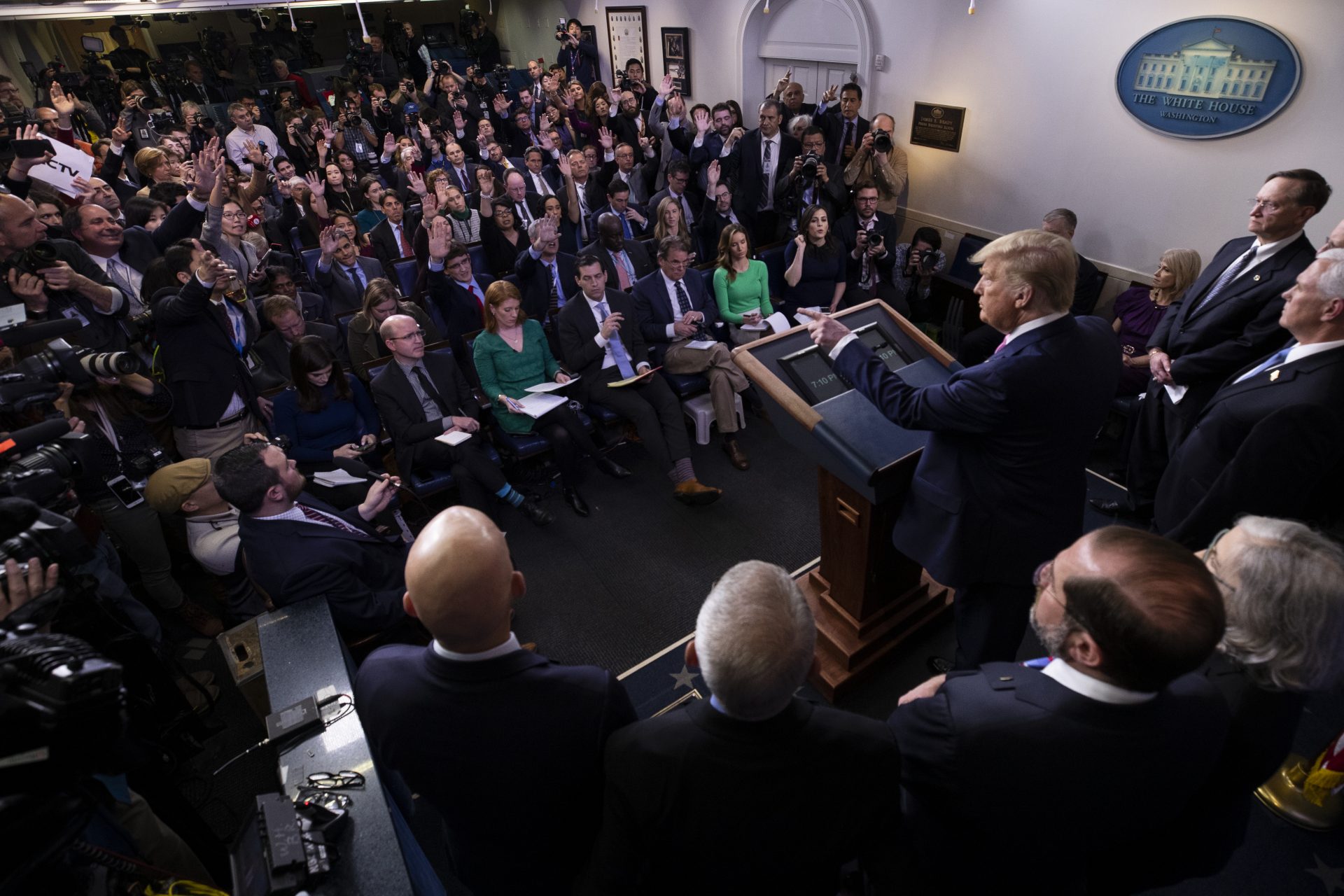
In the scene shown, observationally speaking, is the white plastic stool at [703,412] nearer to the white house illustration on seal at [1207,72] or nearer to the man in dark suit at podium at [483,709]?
the man in dark suit at podium at [483,709]

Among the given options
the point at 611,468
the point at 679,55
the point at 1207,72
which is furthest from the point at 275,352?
the point at 679,55

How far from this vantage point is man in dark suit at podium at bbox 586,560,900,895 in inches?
46.3

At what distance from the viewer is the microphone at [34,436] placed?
182cm

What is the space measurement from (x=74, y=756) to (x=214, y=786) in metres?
2.10

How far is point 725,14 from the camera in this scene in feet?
29.9

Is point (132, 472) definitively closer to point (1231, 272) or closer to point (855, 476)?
point (855, 476)

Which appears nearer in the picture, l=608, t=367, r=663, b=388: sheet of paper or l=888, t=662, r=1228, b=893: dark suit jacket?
l=888, t=662, r=1228, b=893: dark suit jacket

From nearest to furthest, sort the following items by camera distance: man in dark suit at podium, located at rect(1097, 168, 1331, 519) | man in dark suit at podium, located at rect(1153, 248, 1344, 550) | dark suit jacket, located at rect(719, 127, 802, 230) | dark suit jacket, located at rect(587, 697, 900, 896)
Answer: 1. dark suit jacket, located at rect(587, 697, 900, 896)
2. man in dark suit at podium, located at rect(1153, 248, 1344, 550)
3. man in dark suit at podium, located at rect(1097, 168, 1331, 519)
4. dark suit jacket, located at rect(719, 127, 802, 230)

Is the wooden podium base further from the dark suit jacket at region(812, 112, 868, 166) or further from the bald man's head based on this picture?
the dark suit jacket at region(812, 112, 868, 166)

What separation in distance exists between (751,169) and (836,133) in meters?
0.97

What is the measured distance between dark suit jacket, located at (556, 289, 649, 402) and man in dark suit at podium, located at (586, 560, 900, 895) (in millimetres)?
3240

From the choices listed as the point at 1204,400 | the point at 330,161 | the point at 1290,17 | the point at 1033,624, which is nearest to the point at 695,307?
the point at 1204,400

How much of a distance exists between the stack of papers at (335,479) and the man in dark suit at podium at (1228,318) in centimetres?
403

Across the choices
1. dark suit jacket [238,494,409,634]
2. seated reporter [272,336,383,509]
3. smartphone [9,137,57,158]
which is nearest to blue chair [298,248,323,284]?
smartphone [9,137,57,158]
